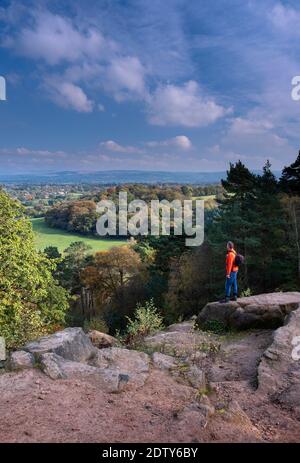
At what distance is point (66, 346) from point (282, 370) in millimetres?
5613

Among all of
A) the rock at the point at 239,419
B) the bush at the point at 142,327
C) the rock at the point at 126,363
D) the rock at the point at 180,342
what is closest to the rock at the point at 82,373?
the rock at the point at 126,363

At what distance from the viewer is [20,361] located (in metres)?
8.97

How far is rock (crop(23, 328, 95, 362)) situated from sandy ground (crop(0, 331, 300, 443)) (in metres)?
1.00

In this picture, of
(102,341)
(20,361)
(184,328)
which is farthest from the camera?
(184,328)

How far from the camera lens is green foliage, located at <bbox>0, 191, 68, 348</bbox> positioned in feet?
55.9

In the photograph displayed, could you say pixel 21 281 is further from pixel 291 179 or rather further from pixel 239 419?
pixel 291 179

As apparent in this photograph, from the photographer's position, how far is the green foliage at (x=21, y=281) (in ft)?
55.9

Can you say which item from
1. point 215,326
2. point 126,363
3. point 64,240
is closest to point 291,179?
point 215,326

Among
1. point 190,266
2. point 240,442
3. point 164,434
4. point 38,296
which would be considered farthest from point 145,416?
point 190,266

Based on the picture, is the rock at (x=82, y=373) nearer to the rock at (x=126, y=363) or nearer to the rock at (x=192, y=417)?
the rock at (x=126, y=363)

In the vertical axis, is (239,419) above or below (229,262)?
below

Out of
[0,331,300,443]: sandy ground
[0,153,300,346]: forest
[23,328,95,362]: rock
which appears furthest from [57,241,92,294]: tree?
[0,331,300,443]: sandy ground

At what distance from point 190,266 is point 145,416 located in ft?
99.0
